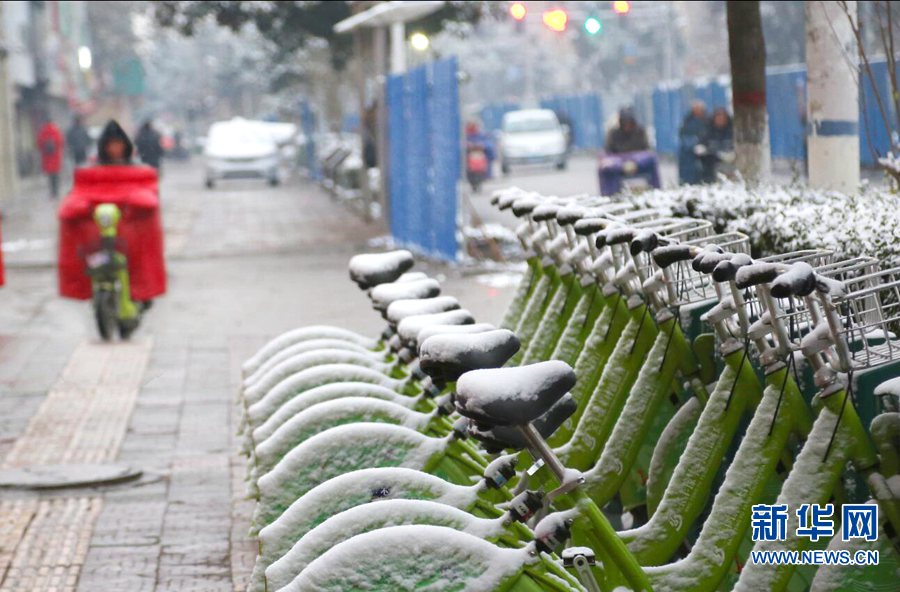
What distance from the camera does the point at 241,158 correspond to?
1726 inches

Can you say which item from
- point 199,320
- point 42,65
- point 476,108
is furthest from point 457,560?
point 476,108

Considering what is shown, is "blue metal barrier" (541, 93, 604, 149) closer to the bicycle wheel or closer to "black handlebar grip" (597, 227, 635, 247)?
the bicycle wheel

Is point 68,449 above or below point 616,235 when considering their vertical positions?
below

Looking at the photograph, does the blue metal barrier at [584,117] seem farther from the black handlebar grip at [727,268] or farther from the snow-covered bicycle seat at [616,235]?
the black handlebar grip at [727,268]

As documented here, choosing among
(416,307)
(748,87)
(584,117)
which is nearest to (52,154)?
(584,117)

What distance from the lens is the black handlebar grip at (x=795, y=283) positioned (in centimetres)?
367

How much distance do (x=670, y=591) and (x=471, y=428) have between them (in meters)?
0.65

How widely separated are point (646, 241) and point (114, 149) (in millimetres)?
9282

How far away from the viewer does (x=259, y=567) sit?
4.65m

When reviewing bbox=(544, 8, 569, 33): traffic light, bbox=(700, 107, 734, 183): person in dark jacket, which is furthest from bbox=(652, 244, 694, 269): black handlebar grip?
bbox=(700, 107, 734, 183): person in dark jacket

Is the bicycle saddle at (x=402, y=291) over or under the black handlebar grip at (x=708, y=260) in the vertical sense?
under

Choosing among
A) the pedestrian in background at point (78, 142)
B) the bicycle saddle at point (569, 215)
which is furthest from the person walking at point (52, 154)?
the bicycle saddle at point (569, 215)

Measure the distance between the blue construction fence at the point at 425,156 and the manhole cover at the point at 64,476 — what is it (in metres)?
9.09

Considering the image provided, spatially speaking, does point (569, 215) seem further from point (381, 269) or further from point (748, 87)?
point (748, 87)
